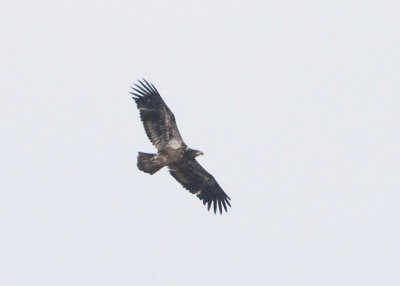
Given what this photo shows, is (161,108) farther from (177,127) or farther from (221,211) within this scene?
(221,211)

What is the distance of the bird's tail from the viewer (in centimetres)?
3139

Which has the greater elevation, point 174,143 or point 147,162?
point 174,143

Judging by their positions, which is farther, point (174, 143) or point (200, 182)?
point (200, 182)

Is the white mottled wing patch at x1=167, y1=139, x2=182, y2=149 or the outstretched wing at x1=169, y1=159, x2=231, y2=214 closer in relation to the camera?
the white mottled wing patch at x1=167, y1=139, x2=182, y2=149

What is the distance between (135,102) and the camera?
103ft

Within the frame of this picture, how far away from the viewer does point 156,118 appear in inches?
1227

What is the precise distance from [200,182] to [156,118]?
302 cm

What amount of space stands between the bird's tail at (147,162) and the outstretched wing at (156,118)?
0.40 m

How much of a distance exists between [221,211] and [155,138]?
371 centimetres

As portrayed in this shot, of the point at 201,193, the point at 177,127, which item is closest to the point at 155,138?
the point at 177,127

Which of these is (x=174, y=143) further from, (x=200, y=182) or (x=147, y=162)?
(x=200, y=182)

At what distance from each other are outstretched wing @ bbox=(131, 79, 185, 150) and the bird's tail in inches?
15.6

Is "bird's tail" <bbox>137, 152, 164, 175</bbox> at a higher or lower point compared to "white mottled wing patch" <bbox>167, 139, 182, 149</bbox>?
lower

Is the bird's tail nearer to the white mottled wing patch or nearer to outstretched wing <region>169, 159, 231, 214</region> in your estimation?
the white mottled wing patch
